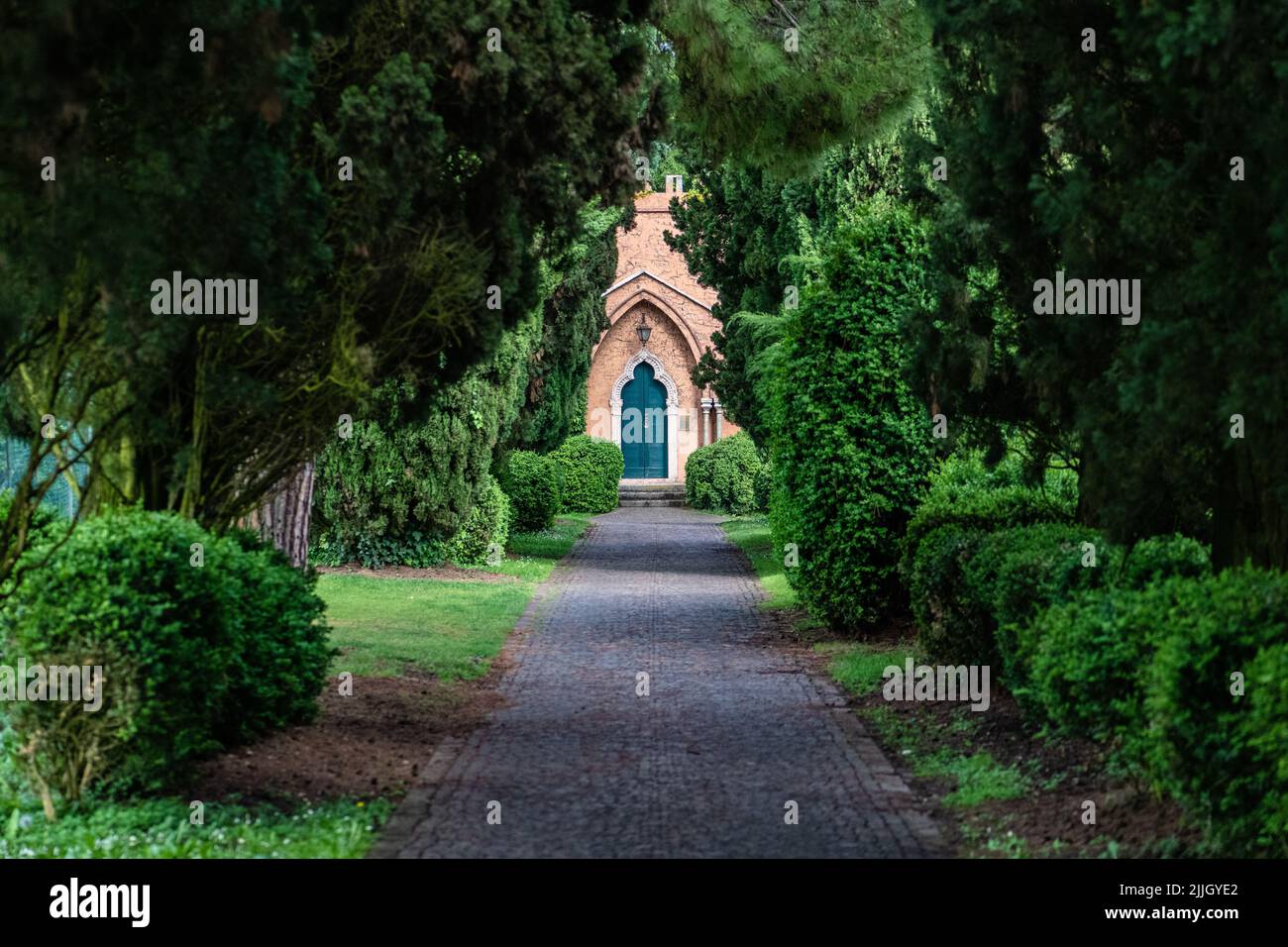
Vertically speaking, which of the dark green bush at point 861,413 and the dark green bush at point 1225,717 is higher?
the dark green bush at point 861,413

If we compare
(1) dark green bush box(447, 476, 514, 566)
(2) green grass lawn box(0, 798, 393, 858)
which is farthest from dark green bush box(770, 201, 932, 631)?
(1) dark green bush box(447, 476, 514, 566)

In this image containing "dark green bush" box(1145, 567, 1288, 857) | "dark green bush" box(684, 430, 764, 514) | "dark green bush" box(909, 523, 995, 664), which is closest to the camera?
"dark green bush" box(1145, 567, 1288, 857)

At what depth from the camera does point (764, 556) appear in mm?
24797

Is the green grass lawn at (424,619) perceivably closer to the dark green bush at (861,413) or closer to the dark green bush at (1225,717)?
the dark green bush at (861,413)

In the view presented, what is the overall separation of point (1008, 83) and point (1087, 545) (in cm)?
271

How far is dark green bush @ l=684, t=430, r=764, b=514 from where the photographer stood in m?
39.7

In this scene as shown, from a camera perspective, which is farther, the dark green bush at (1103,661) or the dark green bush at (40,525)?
the dark green bush at (40,525)

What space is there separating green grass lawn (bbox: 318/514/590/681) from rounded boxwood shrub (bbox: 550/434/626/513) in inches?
650

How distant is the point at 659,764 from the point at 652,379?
3820 centimetres

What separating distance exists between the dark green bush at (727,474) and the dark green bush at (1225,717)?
108 ft

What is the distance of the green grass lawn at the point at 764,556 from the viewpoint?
1781 cm

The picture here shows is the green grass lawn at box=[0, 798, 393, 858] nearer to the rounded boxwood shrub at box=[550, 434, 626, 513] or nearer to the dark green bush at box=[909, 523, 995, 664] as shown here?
the dark green bush at box=[909, 523, 995, 664]

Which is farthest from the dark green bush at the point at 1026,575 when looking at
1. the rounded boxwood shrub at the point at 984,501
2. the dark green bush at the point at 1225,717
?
the dark green bush at the point at 1225,717

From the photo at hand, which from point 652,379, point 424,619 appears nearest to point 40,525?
point 424,619
